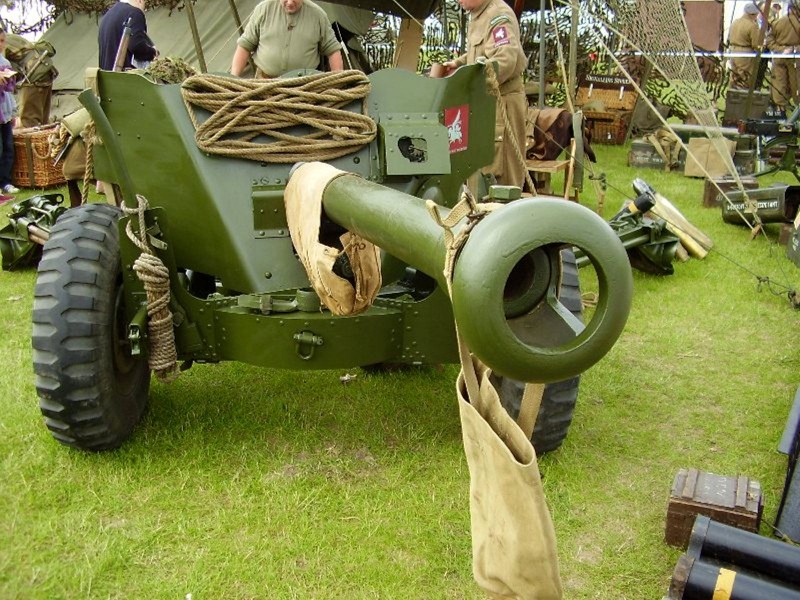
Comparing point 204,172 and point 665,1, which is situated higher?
point 665,1

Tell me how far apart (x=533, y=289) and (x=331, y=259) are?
1.09 m

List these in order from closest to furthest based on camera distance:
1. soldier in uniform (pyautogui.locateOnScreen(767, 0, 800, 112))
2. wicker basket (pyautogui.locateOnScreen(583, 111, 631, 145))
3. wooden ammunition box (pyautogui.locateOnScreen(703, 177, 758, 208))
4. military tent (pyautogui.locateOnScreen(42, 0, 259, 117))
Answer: wooden ammunition box (pyautogui.locateOnScreen(703, 177, 758, 208))
military tent (pyautogui.locateOnScreen(42, 0, 259, 117))
wicker basket (pyautogui.locateOnScreen(583, 111, 631, 145))
soldier in uniform (pyautogui.locateOnScreen(767, 0, 800, 112))

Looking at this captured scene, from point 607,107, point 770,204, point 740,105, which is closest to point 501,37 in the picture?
point 770,204

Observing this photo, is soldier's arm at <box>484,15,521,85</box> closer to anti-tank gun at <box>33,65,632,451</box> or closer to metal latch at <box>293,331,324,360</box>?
anti-tank gun at <box>33,65,632,451</box>

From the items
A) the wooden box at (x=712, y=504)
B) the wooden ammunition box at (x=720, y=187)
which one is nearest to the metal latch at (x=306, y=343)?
the wooden box at (x=712, y=504)

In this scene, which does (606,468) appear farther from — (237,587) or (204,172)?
(204,172)

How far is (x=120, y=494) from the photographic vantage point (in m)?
3.21

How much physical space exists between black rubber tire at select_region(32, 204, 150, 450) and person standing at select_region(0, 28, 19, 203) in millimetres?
5536

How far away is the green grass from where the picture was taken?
2.79 meters

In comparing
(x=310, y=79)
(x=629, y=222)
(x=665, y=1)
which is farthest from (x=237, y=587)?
(x=665, y=1)

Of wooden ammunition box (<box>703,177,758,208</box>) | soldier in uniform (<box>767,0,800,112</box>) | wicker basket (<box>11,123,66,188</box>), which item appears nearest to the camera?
wooden ammunition box (<box>703,177,758,208</box>)

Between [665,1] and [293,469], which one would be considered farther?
[665,1]

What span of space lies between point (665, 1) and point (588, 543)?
20.0 feet

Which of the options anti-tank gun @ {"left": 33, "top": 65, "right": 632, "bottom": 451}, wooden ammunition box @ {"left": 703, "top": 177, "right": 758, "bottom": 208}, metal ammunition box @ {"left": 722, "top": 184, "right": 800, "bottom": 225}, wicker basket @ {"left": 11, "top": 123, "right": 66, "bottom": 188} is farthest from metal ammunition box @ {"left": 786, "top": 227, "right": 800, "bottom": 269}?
wicker basket @ {"left": 11, "top": 123, "right": 66, "bottom": 188}
